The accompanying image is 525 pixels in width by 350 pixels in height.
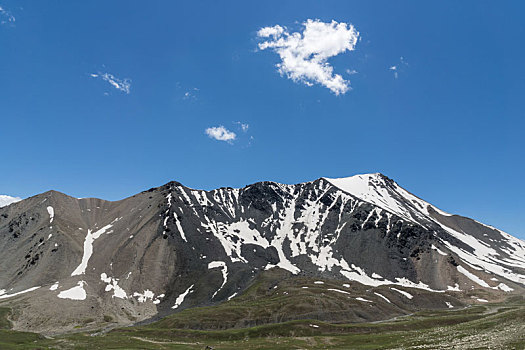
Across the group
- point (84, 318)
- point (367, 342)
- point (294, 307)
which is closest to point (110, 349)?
point (367, 342)

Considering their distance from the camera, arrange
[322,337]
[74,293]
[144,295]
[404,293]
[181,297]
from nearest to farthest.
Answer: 1. [322,337]
2. [74,293]
3. [404,293]
4. [181,297]
5. [144,295]

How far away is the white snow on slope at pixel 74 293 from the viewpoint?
170125mm

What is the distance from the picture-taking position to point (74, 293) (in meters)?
175

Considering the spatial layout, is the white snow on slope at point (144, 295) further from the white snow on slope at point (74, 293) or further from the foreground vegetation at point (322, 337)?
the foreground vegetation at point (322, 337)

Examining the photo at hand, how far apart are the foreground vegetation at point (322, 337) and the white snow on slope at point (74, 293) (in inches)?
2664

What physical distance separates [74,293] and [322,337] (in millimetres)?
141690

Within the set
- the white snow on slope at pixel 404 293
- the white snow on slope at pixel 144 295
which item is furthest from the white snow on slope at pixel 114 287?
the white snow on slope at pixel 404 293

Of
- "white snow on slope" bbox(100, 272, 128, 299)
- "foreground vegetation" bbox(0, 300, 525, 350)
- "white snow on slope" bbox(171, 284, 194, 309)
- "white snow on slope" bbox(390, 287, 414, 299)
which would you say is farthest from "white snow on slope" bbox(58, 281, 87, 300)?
"white snow on slope" bbox(390, 287, 414, 299)

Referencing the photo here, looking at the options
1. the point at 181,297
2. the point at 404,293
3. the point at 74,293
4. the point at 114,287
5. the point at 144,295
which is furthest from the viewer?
the point at 114,287

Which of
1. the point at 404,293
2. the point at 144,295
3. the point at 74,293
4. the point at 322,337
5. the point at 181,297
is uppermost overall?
the point at 74,293

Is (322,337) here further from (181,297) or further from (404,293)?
(181,297)

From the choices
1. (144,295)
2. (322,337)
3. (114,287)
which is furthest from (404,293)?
(114,287)

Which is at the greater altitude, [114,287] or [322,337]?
[114,287]

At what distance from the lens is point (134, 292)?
190 meters
